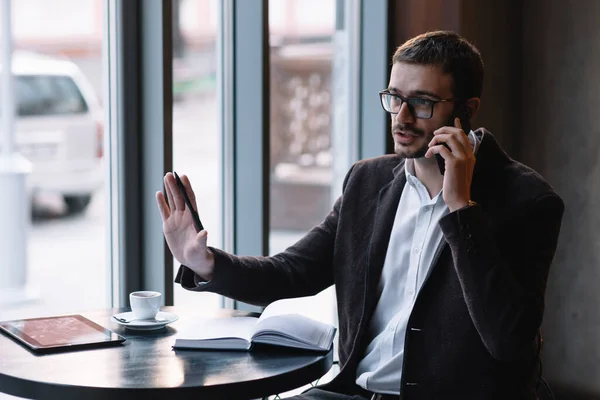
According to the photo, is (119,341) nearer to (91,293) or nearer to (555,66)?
(91,293)

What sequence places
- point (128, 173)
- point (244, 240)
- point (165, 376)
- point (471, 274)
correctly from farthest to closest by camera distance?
point (244, 240) < point (128, 173) < point (471, 274) < point (165, 376)

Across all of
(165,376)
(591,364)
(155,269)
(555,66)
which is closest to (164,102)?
(155,269)

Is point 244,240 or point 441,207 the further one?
point 244,240

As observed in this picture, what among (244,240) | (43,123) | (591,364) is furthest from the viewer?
A: (591,364)

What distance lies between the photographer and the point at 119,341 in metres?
1.78

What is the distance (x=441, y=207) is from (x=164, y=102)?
0.91 metres

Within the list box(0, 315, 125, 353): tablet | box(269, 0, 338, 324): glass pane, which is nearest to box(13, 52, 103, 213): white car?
box(0, 315, 125, 353): tablet

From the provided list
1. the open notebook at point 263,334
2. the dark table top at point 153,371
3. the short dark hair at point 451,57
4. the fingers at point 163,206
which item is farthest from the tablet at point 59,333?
the short dark hair at point 451,57

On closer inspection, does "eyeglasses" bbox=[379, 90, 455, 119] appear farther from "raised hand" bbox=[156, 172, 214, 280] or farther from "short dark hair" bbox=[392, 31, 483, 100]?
"raised hand" bbox=[156, 172, 214, 280]

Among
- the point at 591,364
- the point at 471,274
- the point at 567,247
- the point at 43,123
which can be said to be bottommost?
the point at 591,364

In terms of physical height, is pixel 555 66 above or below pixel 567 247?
above

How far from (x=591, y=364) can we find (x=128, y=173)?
1964 millimetres

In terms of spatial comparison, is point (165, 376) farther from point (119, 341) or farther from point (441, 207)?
point (441, 207)

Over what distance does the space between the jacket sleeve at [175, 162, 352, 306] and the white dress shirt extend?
21cm
